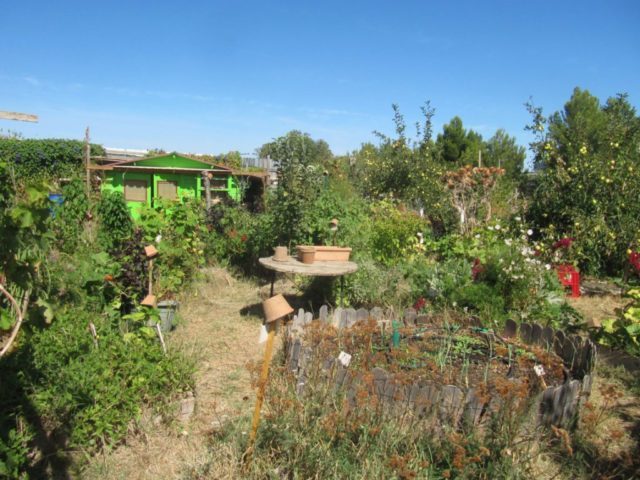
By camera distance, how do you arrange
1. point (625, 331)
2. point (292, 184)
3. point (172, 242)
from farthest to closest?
point (292, 184) < point (172, 242) < point (625, 331)

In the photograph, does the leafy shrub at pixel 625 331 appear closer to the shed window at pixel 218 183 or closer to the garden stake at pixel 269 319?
the garden stake at pixel 269 319

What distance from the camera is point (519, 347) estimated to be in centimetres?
394

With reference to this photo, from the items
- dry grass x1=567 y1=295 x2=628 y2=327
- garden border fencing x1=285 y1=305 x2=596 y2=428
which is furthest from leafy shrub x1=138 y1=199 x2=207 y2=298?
dry grass x1=567 y1=295 x2=628 y2=327

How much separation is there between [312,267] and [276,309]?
303 centimetres

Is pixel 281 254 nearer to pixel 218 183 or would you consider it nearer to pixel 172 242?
pixel 172 242

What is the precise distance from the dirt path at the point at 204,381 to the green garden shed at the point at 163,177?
18.6ft

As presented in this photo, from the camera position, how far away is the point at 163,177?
1247cm

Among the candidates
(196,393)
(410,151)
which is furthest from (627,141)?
(196,393)

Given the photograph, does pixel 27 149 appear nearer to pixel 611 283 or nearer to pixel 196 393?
pixel 196 393

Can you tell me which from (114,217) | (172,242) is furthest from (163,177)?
(172,242)

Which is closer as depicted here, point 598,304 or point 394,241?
point 598,304

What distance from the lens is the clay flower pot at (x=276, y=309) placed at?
234 centimetres

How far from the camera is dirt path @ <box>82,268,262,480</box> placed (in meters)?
2.78

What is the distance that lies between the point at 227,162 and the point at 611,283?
11627 millimetres
